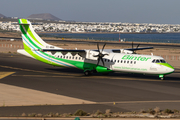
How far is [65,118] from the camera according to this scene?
16.6m

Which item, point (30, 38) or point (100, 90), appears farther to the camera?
point (30, 38)

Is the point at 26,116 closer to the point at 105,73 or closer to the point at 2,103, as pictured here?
the point at 2,103

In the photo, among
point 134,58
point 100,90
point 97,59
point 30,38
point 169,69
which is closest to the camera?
point 100,90

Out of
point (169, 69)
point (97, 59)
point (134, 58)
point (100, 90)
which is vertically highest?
point (134, 58)

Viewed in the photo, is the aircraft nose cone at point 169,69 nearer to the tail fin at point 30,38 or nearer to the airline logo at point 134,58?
the airline logo at point 134,58

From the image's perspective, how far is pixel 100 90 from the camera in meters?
27.1

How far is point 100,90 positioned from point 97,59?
31.4 feet

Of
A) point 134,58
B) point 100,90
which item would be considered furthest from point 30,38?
point 100,90

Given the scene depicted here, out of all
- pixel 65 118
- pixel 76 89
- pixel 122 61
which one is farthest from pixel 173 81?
pixel 65 118

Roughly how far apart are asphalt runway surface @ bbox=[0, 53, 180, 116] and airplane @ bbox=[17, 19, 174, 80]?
130cm

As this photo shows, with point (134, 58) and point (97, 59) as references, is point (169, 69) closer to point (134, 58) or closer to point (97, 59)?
point (134, 58)

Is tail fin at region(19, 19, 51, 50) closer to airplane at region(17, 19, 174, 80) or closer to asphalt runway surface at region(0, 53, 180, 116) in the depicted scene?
airplane at region(17, 19, 174, 80)

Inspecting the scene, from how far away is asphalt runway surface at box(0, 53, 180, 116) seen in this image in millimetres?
19977

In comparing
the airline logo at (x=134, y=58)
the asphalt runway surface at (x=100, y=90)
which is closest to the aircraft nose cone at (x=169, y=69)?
the asphalt runway surface at (x=100, y=90)
